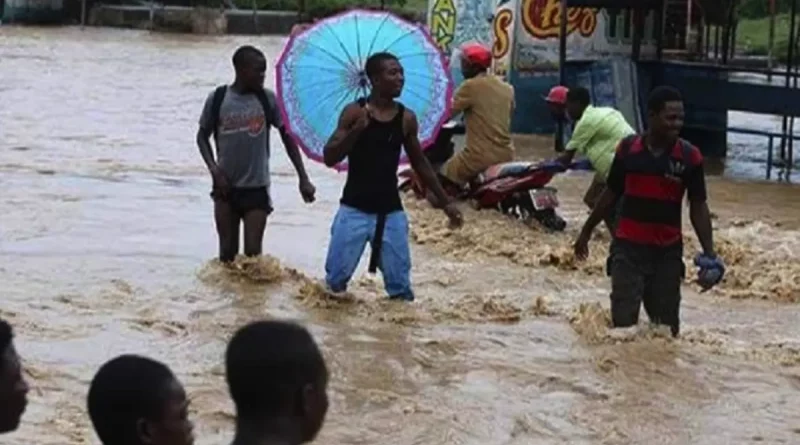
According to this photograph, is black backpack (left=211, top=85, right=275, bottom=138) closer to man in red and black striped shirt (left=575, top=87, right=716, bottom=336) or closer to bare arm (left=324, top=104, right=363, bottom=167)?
bare arm (left=324, top=104, right=363, bottom=167)

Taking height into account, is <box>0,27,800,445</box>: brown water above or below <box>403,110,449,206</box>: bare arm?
below

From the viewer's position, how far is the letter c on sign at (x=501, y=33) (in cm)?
2470

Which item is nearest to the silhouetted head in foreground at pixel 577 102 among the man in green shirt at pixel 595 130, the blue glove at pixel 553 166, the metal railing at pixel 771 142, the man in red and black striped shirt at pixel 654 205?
the man in green shirt at pixel 595 130

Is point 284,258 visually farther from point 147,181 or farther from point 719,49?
point 719,49

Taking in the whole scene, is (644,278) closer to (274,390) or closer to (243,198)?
(243,198)

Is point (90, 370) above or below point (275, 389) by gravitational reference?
below

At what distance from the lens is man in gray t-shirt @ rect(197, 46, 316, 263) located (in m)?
10.2

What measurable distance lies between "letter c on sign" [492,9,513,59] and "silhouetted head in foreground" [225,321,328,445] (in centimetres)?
2118

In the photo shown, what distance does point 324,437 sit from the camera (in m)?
7.49

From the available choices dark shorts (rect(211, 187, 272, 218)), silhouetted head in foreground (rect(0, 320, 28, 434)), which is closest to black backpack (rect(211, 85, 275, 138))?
dark shorts (rect(211, 187, 272, 218))

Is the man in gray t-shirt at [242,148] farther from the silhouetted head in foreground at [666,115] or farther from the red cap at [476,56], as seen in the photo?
the red cap at [476,56]

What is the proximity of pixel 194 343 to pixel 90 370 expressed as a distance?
37.2 inches

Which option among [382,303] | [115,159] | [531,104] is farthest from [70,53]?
[382,303]

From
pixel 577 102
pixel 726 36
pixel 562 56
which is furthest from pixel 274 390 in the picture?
pixel 726 36
